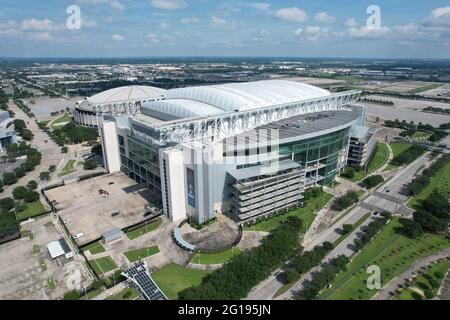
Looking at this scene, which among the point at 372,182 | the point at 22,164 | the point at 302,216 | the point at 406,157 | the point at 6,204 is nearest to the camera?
the point at 302,216

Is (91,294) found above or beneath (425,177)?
beneath

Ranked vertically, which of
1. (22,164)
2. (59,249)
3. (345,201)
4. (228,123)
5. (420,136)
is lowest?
(59,249)

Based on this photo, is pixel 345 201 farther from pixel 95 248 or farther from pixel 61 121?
pixel 61 121

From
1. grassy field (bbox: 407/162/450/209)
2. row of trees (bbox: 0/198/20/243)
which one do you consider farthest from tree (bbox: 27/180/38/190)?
grassy field (bbox: 407/162/450/209)

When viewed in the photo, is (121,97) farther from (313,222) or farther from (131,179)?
(313,222)

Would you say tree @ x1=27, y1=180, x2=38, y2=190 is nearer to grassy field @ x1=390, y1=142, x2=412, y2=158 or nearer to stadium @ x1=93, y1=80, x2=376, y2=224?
stadium @ x1=93, y1=80, x2=376, y2=224

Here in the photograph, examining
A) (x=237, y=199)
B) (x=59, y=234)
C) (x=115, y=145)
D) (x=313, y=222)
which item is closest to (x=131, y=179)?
(x=115, y=145)

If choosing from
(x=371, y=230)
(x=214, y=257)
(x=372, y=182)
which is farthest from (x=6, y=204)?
(x=372, y=182)
